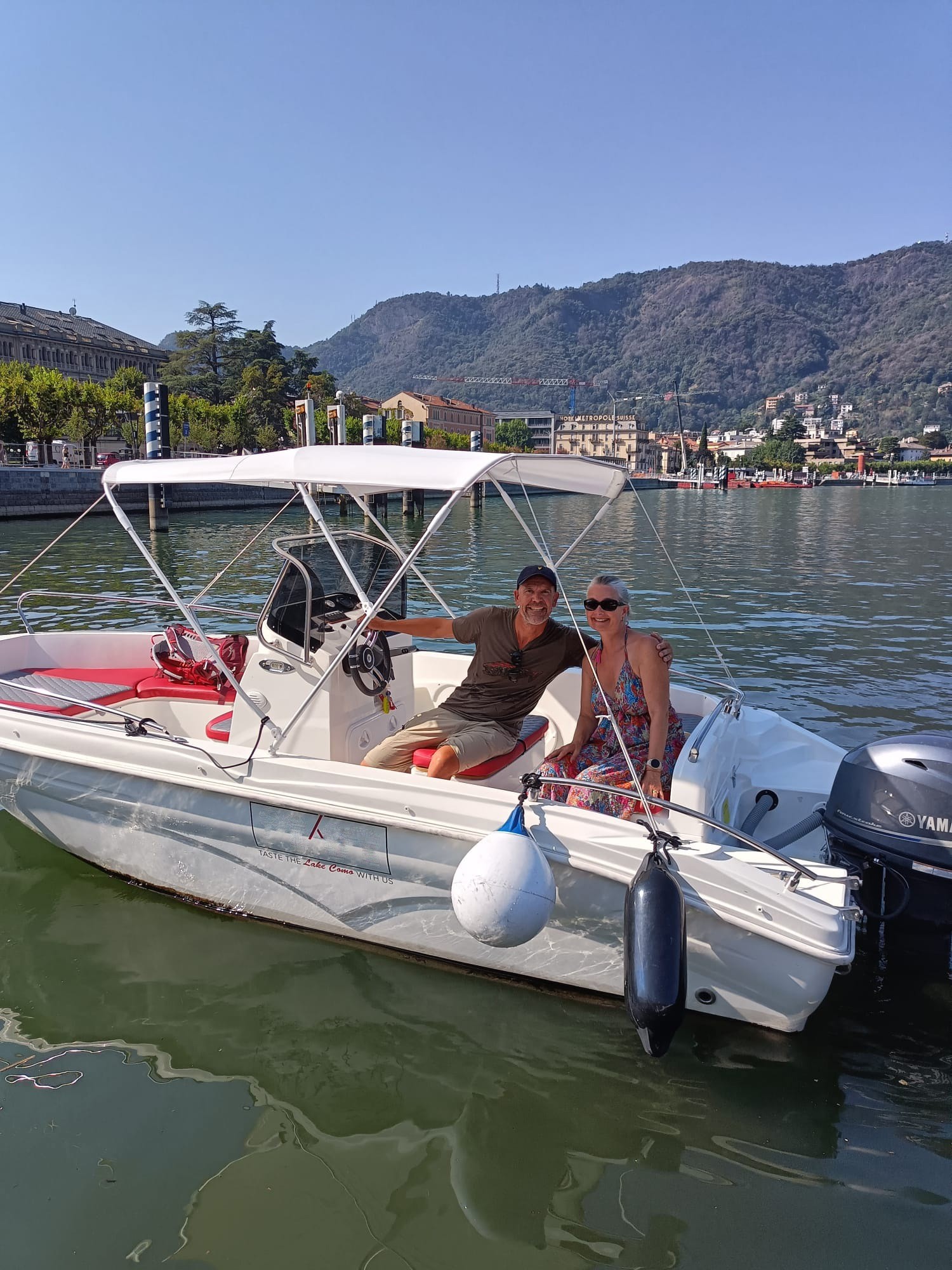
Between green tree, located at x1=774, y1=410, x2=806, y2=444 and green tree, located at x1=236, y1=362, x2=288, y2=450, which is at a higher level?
green tree, located at x1=774, y1=410, x2=806, y2=444

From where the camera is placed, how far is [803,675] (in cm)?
1082

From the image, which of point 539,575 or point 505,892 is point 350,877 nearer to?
point 505,892

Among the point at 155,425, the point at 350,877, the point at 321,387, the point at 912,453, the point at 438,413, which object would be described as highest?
the point at 438,413

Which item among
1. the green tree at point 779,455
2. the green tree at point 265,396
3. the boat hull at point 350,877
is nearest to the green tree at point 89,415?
the green tree at point 265,396

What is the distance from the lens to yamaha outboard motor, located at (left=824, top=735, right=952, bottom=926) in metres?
3.74

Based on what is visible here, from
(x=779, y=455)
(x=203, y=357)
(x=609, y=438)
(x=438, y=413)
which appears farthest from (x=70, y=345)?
(x=779, y=455)

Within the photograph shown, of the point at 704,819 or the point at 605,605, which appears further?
the point at 605,605

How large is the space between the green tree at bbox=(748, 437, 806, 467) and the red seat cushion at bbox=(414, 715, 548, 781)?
17775cm

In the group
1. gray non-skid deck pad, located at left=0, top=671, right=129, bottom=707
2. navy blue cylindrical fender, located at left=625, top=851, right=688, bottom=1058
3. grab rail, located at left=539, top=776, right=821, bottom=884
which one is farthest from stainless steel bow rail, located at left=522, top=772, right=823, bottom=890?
gray non-skid deck pad, located at left=0, top=671, right=129, bottom=707

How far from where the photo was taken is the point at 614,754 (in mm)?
4371

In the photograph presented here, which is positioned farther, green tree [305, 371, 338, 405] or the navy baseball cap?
green tree [305, 371, 338, 405]

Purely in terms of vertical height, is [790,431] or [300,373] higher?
[790,431]

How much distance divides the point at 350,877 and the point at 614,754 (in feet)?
4.61

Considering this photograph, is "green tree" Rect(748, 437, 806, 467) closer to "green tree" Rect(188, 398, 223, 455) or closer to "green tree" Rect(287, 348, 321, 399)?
"green tree" Rect(287, 348, 321, 399)
